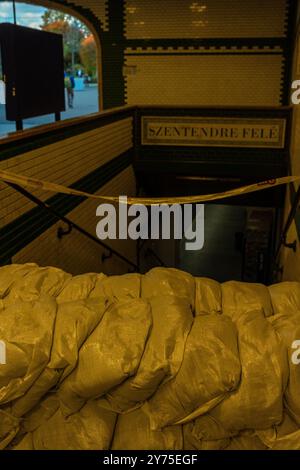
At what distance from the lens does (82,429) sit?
7.13ft

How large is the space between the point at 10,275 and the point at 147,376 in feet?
3.57

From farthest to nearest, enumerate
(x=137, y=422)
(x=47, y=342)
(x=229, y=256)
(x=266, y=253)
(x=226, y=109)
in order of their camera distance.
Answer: (x=229, y=256), (x=266, y=253), (x=226, y=109), (x=137, y=422), (x=47, y=342)

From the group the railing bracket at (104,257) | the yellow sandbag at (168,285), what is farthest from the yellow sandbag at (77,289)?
the railing bracket at (104,257)

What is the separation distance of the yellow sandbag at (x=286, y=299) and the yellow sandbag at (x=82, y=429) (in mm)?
966

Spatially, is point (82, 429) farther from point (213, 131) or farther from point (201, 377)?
point (213, 131)

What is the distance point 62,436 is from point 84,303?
0.62 m

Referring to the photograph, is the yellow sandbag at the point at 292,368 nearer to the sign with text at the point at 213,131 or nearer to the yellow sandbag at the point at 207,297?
the yellow sandbag at the point at 207,297

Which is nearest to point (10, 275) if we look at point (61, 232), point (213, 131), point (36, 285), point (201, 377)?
point (36, 285)

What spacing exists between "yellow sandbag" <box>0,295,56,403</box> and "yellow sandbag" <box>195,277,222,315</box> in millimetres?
740

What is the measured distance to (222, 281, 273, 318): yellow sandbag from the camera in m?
2.31

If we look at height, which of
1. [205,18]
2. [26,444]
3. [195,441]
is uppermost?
[205,18]

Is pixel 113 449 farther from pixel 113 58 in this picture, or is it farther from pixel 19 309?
pixel 113 58
